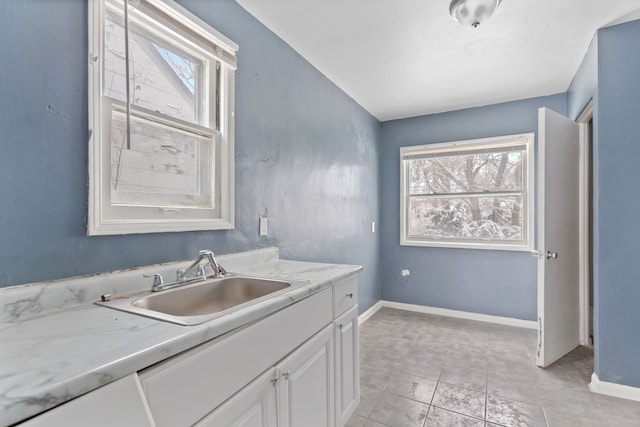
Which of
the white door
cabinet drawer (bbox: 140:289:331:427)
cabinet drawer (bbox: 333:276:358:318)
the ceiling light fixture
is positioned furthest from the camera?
the white door

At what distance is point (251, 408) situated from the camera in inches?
38.9

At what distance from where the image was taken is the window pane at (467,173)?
336 cm

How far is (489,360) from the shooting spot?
249cm

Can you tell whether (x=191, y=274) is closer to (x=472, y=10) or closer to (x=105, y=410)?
(x=105, y=410)

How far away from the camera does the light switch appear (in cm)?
193

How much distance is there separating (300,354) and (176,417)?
22.5 inches

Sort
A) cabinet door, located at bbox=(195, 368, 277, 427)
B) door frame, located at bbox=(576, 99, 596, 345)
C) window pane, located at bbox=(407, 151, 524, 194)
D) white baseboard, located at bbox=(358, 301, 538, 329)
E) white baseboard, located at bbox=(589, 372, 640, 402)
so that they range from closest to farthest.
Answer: cabinet door, located at bbox=(195, 368, 277, 427), white baseboard, located at bbox=(589, 372, 640, 402), door frame, located at bbox=(576, 99, 596, 345), white baseboard, located at bbox=(358, 301, 538, 329), window pane, located at bbox=(407, 151, 524, 194)

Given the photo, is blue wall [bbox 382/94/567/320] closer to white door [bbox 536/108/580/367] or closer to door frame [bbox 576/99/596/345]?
door frame [bbox 576/99/596/345]

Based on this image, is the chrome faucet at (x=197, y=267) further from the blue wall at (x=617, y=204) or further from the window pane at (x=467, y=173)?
the window pane at (x=467, y=173)

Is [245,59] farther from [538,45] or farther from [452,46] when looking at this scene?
[538,45]

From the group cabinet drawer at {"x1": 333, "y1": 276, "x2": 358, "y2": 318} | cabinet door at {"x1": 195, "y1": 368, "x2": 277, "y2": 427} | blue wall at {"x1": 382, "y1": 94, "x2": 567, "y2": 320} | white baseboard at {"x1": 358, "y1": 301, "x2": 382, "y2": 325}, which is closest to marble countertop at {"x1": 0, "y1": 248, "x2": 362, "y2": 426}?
cabinet door at {"x1": 195, "y1": 368, "x2": 277, "y2": 427}

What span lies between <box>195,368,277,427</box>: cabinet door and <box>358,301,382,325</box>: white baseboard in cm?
238

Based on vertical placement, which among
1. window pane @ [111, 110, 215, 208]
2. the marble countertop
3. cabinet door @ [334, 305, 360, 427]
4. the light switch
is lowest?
cabinet door @ [334, 305, 360, 427]

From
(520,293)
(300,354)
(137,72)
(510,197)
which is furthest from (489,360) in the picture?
(137,72)
